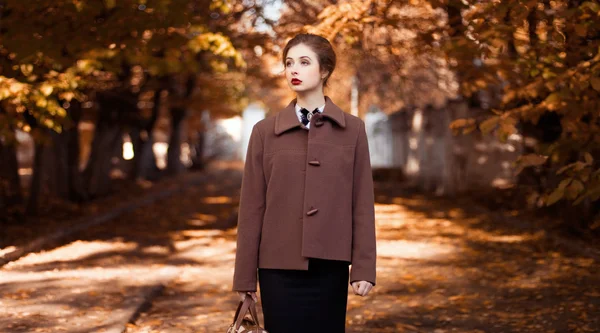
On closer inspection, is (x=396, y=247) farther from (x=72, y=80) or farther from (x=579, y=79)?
(x=579, y=79)

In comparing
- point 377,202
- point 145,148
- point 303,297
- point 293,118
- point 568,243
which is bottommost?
point 568,243

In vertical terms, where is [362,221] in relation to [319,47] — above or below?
below

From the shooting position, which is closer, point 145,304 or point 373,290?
point 145,304

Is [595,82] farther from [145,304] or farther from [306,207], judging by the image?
[145,304]

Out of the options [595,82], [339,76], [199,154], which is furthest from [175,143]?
[595,82]

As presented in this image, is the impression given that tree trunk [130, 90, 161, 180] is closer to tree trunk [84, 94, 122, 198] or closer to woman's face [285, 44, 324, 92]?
tree trunk [84, 94, 122, 198]

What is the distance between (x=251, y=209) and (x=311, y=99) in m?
0.57

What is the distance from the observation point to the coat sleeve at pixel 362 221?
4496 millimetres

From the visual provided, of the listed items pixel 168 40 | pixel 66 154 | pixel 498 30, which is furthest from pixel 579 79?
pixel 66 154

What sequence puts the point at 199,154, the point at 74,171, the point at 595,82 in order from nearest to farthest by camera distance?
1. the point at 595,82
2. the point at 74,171
3. the point at 199,154

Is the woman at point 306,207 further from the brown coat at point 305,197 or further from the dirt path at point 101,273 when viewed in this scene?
the dirt path at point 101,273

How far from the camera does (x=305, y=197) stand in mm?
4414

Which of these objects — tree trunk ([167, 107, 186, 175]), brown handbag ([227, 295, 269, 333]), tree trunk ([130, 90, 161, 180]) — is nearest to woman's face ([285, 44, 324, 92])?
brown handbag ([227, 295, 269, 333])

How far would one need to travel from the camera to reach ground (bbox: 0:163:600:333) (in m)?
8.48
